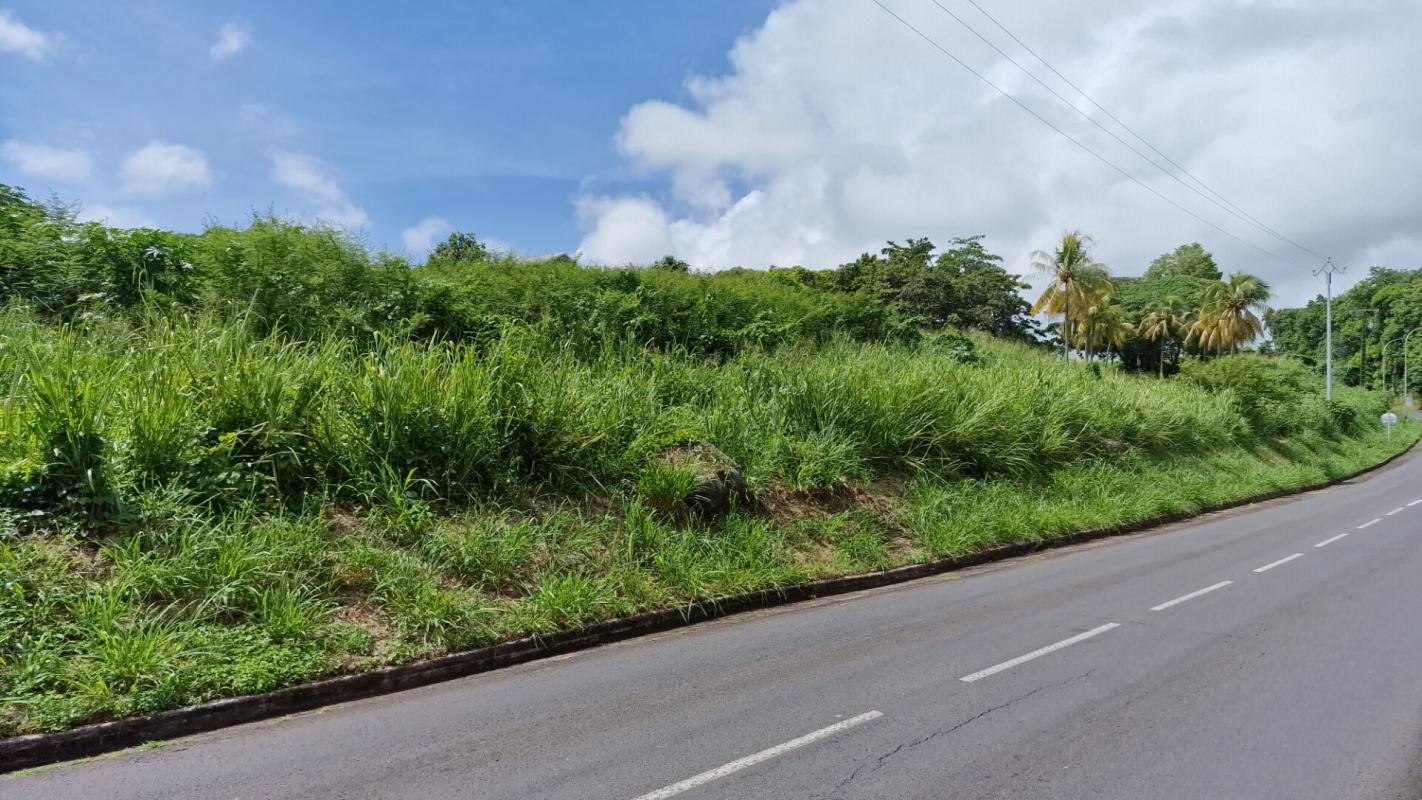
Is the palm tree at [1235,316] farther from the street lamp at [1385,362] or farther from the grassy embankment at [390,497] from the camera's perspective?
the grassy embankment at [390,497]

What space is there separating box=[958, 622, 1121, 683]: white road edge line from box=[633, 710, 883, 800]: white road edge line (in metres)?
1.17

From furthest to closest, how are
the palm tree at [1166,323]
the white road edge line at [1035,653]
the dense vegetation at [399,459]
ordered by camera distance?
1. the palm tree at [1166,323]
2. the white road edge line at [1035,653]
3. the dense vegetation at [399,459]

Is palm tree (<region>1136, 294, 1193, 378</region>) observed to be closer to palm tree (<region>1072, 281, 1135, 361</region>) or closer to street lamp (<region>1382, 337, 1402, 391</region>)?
palm tree (<region>1072, 281, 1135, 361</region>)

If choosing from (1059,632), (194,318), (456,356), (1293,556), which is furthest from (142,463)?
(1293,556)

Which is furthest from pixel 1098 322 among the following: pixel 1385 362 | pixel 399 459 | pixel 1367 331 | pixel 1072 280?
pixel 1367 331

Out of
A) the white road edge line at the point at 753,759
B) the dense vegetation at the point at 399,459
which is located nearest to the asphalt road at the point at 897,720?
the white road edge line at the point at 753,759

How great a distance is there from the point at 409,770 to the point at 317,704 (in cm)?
139

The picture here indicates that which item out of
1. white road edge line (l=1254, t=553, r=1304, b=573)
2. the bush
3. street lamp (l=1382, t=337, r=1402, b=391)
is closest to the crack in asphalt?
white road edge line (l=1254, t=553, r=1304, b=573)

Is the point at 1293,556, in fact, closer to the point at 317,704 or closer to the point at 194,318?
the point at 317,704

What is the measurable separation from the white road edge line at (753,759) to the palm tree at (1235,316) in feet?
217

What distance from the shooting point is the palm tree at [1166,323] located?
2522 inches

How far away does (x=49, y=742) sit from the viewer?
13.3 feet

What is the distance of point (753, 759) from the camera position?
13.6ft

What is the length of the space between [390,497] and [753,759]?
444cm
